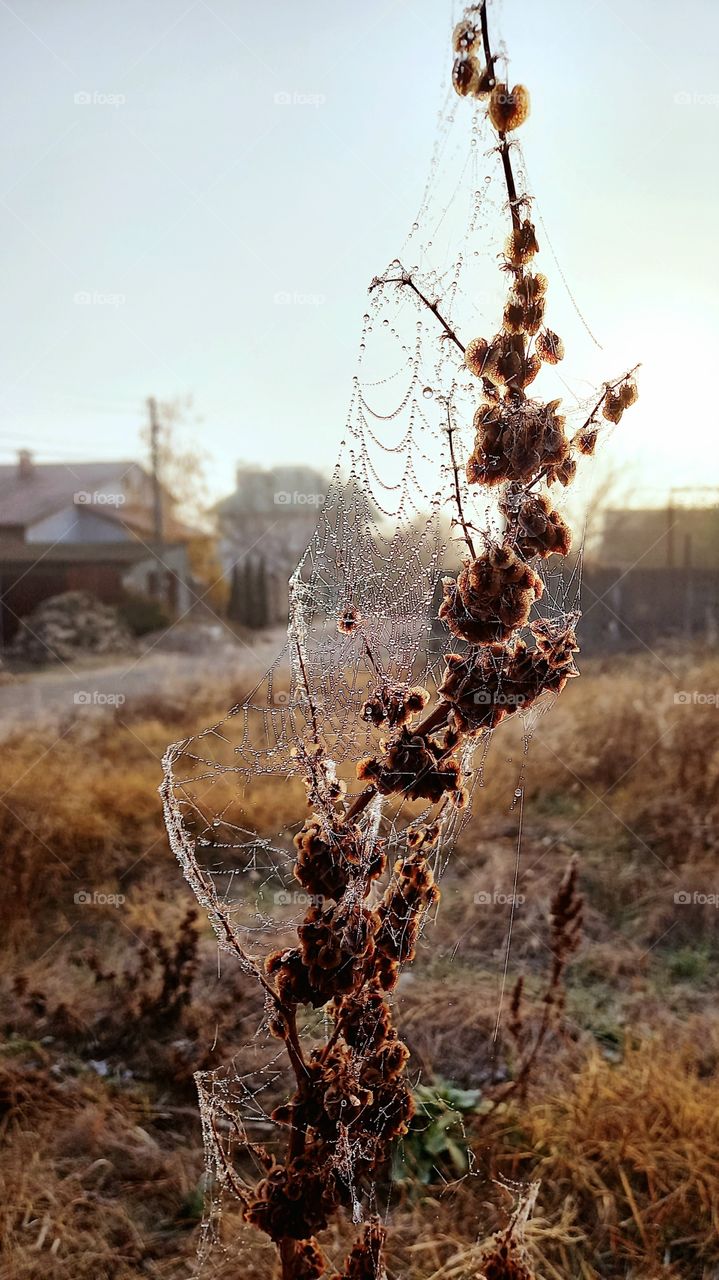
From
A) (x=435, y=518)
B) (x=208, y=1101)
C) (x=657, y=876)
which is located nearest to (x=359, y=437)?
(x=435, y=518)

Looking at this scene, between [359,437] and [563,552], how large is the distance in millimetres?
248

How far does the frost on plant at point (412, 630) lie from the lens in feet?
2.38

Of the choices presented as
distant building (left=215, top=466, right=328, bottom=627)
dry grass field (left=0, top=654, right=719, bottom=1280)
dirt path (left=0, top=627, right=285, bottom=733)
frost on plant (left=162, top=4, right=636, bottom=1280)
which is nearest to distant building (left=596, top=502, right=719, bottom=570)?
dry grass field (left=0, top=654, right=719, bottom=1280)

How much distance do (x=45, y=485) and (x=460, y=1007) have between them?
168 cm

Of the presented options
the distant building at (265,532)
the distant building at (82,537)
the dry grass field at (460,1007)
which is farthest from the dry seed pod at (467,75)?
A: the distant building at (82,537)

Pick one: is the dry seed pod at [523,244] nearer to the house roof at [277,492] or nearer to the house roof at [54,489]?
the house roof at [277,492]

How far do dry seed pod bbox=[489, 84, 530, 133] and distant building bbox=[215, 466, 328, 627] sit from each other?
65.7 inches

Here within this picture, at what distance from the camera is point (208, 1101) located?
0.98 meters

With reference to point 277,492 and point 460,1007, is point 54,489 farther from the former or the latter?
point 460,1007

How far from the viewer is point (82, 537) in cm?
268

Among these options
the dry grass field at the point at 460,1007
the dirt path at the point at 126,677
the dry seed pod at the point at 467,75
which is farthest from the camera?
the dirt path at the point at 126,677

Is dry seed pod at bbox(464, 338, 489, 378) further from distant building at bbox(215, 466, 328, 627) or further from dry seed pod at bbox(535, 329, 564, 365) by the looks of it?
distant building at bbox(215, 466, 328, 627)

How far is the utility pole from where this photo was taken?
8.02 ft

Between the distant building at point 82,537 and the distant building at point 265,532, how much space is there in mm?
158
